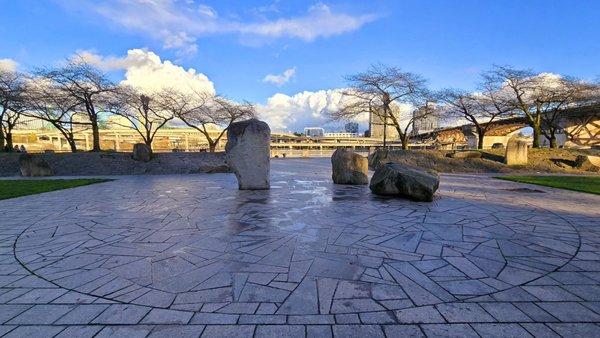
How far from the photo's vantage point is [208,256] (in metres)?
4.02

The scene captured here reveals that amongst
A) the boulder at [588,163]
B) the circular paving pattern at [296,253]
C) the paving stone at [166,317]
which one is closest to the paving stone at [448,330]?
the circular paving pattern at [296,253]

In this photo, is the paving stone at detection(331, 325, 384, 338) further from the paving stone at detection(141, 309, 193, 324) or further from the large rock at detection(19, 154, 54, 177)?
the large rock at detection(19, 154, 54, 177)

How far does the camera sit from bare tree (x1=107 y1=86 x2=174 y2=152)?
23.1 metres

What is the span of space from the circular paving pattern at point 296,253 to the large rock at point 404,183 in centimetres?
60

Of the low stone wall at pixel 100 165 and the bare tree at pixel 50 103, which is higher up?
the bare tree at pixel 50 103

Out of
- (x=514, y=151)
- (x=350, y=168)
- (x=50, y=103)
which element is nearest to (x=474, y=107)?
(x=514, y=151)

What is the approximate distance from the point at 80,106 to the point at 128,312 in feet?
86.0

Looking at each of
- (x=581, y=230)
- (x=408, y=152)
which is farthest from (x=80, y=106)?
(x=581, y=230)

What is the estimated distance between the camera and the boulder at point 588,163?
1777cm

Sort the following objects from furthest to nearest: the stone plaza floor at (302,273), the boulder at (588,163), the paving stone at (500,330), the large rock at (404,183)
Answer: the boulder at (588,163), the large rock at (404,183), the stone plaza floor at (302,273), the paving stone at (500,330)

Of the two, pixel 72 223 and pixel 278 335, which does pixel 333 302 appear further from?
pixel 72 223

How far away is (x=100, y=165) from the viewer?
18891 mm

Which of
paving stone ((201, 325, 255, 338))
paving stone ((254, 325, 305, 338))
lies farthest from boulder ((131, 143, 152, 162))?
paving stone ((254, 325, 305, 338))

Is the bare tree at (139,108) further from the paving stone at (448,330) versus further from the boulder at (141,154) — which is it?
the paving stone at (448,330)
